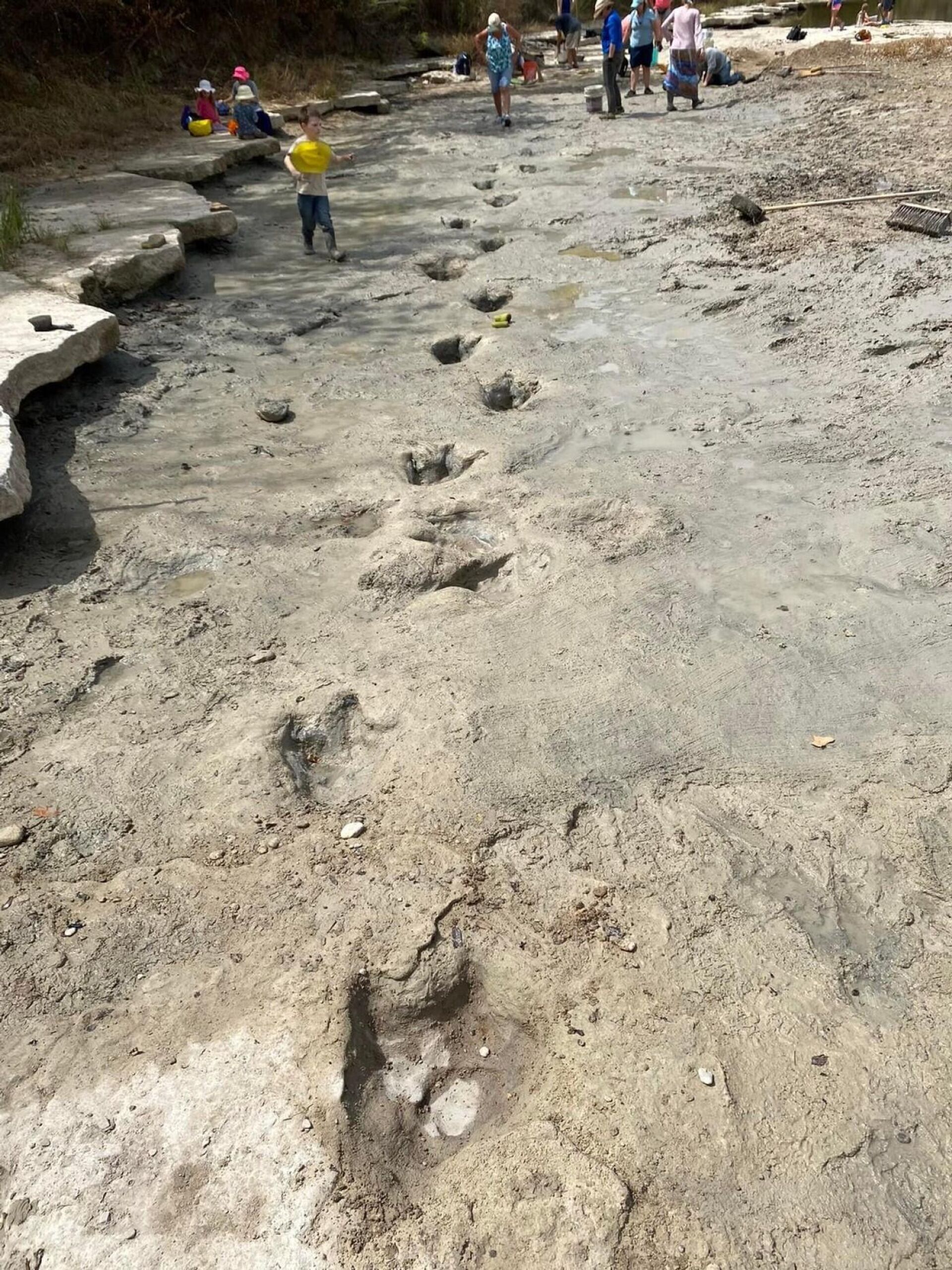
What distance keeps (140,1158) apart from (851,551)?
345 cm

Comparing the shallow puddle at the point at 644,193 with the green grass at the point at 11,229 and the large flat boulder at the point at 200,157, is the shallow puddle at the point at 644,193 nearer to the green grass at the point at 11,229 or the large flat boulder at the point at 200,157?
the large flat boulder at the point at 200,157

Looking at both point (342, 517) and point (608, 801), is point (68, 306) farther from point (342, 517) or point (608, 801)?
point (608, 801)

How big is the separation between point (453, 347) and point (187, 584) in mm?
3324

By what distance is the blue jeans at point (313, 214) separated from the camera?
7664 mm

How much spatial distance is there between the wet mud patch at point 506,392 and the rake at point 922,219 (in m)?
3.59

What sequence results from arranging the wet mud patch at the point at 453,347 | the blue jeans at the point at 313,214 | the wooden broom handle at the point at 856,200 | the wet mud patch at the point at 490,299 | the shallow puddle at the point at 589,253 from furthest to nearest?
the blue jeans at the point at 313,214, the shallow puddle at the point at 589,253, the wooden broom handle at the point at 856,200, the wet mud patch at the point at 490,299, the wet mud patch at the point at 453,347

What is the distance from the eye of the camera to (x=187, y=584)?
3.94 meters

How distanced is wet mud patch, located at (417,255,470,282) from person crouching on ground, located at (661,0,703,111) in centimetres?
Answer: 730

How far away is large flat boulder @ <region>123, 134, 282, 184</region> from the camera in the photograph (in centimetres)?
962

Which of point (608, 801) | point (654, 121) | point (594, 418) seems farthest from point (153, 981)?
point (654, 121)

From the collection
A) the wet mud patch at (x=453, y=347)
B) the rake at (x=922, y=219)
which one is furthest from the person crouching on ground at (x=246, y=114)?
the rake at (x=922, y=219)

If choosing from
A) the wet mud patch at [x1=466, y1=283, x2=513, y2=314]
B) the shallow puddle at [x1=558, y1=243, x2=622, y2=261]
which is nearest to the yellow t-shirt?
the wet mud patch at [x1=466, y1=283, x2=513, y2=314]

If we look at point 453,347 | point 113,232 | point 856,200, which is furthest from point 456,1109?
point 856,200

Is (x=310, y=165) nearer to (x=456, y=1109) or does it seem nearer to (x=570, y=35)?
(x=456, y=1109)
